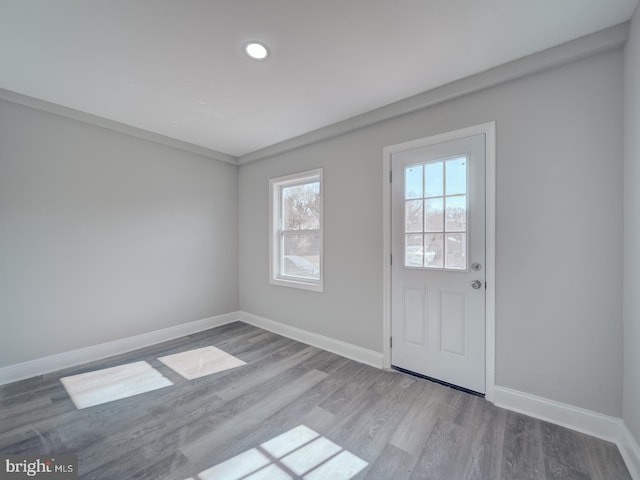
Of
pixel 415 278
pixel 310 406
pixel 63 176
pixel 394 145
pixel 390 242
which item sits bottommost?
pixel 310 406

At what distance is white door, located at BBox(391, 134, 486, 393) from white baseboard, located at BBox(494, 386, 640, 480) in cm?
20

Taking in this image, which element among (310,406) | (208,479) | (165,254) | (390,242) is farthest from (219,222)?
(208,479)

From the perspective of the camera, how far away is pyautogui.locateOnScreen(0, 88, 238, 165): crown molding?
243 cm

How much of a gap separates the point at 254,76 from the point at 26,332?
310 centimetres

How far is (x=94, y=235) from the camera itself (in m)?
2.90

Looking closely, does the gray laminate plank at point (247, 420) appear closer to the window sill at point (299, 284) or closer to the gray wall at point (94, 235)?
the window sill at point (299, 284)

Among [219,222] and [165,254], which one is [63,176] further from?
[219,222]

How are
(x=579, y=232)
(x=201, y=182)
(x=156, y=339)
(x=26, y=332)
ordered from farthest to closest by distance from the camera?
(x=201, y=182)
(x=156, y=339)
(x=26, y=332)
(x=579, y=232)

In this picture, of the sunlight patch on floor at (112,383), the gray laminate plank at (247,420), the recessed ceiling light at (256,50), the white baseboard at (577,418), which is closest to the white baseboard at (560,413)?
the white baseboard at (577,418)

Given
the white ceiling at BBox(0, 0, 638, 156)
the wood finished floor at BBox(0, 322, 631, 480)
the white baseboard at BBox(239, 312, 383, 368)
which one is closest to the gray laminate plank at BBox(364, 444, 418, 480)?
the wood finished floor at BBox(0, 322, 631, 480)

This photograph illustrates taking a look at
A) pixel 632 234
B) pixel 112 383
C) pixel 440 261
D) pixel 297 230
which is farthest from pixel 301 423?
pixel 632 234

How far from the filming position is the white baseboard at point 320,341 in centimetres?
281

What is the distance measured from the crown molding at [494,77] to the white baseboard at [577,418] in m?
2.33

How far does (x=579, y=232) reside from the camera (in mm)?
1817
